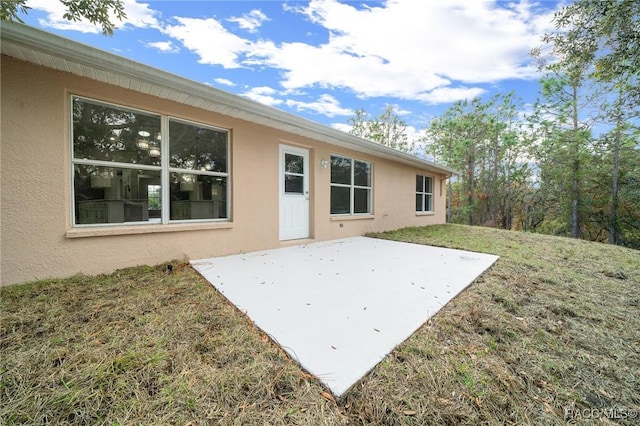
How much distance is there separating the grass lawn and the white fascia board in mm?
2509

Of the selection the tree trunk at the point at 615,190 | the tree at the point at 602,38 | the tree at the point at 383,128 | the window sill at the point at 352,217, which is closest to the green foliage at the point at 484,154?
the tree at the point at 383,128

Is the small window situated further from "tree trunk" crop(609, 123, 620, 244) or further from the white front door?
"tree trunk" crop(609, 123, 620, 244)

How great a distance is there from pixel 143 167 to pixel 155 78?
4.24 feet

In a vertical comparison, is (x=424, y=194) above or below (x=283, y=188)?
above

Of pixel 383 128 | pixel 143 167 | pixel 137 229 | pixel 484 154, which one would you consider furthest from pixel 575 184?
pixel 137 229

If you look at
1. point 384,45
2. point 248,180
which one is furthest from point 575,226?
point 248,180

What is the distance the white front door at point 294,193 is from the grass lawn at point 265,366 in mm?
3018

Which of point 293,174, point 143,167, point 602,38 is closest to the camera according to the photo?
point 602,38

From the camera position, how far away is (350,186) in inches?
289

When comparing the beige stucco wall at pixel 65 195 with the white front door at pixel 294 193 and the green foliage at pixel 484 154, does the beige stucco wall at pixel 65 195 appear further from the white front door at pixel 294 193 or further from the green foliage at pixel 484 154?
the green foliage at pixel 484 154

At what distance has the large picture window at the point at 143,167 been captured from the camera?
3391 mm

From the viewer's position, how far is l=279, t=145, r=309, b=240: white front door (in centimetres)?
568

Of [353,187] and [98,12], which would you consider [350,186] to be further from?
[98,12]

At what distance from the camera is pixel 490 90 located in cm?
1523
